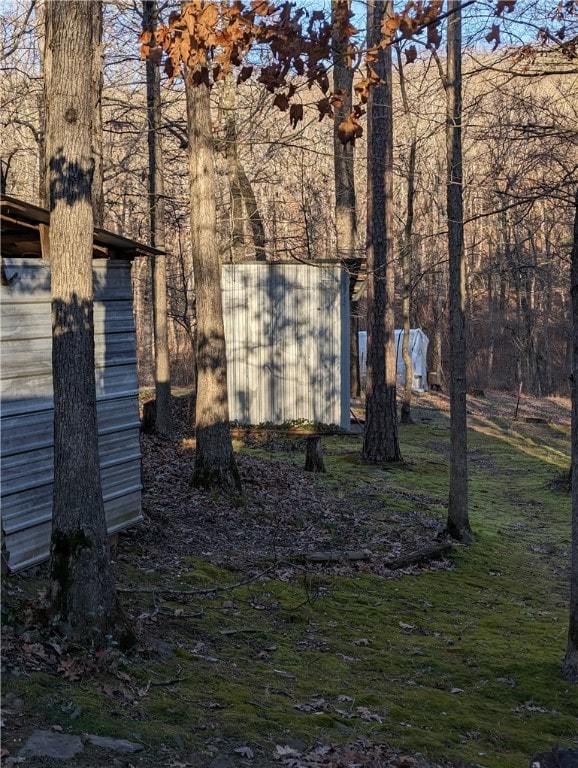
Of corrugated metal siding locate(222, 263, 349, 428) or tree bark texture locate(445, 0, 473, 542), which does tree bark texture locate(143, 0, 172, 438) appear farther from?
tree bark texture locate(445, 0, 473, 542)

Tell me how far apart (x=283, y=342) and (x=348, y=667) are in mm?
14344

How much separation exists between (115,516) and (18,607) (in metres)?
2.93

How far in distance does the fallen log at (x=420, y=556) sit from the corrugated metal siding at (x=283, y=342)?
9.71 meters

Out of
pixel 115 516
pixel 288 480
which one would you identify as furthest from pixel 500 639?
pixel 288 480

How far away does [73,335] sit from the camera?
5957mm

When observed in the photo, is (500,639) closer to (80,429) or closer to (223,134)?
(80,429)

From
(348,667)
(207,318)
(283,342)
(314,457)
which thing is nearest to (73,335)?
(348,667)

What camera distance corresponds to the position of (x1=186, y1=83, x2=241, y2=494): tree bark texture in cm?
1243

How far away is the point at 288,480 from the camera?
1450cm

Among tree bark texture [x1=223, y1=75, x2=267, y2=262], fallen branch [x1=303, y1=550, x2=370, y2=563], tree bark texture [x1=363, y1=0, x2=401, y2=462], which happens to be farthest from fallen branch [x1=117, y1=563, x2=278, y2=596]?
tree bark texture [x1=363, y1=0, x2=401, y2=462]

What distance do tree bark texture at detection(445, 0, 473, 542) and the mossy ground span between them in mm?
733

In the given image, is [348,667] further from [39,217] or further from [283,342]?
[283,342]

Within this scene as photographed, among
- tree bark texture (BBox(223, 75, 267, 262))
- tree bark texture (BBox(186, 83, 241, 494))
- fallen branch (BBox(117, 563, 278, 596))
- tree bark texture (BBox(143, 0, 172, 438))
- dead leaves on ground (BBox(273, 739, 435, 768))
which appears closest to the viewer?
dead leaves on ground (BBox(273, 739, 435, 768))

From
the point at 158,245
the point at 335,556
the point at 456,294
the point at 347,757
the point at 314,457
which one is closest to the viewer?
the point at 347,757
